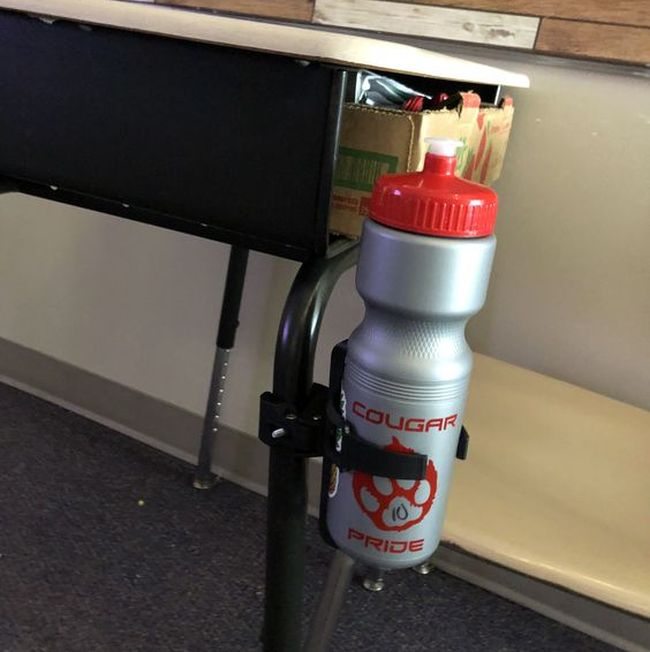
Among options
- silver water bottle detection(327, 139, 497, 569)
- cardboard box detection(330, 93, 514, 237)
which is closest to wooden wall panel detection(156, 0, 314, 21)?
cardboard box detection(330, 93, 514, 237)

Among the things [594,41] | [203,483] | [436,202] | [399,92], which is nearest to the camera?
[436,202]

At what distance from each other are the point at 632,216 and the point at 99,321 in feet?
3.30

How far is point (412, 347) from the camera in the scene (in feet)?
1.74

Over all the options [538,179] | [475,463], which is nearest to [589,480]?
[475,463]

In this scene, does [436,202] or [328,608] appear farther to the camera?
[328,608]

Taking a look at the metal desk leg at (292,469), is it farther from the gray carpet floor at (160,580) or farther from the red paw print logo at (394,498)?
the gray carpet floor at (160,580)

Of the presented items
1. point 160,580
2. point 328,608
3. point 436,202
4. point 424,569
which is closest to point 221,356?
point 160,580

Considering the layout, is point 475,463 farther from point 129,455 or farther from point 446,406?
point 129,455

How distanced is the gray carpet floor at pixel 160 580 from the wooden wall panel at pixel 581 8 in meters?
0.87

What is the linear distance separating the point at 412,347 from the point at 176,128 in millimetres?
251

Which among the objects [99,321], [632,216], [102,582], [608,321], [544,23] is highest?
[544,23]

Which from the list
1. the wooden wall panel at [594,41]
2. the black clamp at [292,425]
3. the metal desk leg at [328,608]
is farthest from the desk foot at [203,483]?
the wooden wall panel at [594,41]

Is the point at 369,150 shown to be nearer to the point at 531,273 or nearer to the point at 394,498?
the point at 394,498

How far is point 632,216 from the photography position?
99 cm
